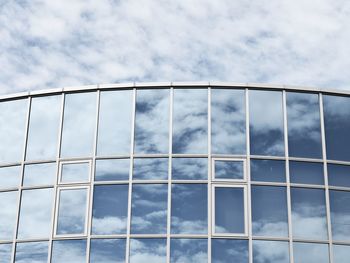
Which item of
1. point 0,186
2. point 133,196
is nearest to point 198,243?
point 133,196

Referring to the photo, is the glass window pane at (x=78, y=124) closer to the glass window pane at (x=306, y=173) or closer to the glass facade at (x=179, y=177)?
the glass facade at (x=179, y=177)

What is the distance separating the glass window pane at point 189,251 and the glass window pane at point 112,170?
2.11 meters

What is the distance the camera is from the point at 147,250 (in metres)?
18.2

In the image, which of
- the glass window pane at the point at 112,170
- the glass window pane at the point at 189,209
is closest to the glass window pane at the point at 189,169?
the glass window pane at the point at 189,209

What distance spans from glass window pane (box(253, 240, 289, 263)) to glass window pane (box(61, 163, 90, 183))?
4.51 meters

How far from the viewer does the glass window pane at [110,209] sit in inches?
725

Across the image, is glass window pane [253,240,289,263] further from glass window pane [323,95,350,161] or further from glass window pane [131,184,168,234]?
glass window pane [323,95,350,161]

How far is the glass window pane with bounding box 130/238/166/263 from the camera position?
1809 cm

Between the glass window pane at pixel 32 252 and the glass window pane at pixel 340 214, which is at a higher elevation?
the glass window pane at pixel 340 214

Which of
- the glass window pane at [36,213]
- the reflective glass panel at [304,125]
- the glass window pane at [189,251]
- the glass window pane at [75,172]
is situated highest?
the reflective glass panel at [304,125]

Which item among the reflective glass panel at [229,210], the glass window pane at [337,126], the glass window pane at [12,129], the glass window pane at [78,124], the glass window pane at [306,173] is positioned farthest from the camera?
the glass window pane at [12,129]

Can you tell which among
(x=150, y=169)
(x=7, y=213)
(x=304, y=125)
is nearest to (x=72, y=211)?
(x=7, y=213)

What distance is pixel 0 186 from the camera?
64.3 ft

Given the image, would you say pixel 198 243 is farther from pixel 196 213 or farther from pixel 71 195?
pixel 71 195
